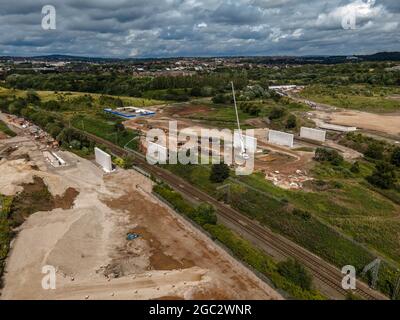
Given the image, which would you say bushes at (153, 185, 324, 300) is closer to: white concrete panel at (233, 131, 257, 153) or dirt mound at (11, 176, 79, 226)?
dirt mound at (11, 176, 79, 226)

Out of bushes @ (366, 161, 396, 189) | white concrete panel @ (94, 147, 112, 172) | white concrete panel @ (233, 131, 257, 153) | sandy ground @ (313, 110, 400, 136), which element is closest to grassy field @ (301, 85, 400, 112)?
sandy ground @ (313, 110, 400, 136)

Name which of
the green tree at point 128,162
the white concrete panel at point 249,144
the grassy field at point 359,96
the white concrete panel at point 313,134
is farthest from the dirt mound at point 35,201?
the grassy field at point 359,96

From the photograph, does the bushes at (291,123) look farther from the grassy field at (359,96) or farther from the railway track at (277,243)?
the grassy field at (359,96)

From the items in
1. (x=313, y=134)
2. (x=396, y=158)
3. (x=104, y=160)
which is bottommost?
(x=104, y=160)

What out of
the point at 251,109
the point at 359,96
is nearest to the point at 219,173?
the point at 251,109

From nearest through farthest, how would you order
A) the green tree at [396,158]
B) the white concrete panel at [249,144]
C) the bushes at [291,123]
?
the green tree at [396,158]
the white concrete panel at [249,144]
the bushes at [291,123]

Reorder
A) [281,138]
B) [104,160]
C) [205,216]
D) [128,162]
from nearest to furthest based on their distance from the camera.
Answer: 1. [205,216]
2. [104,160]
3. [128,162]
4. [281,138]

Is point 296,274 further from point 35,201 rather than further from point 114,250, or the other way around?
point 35,201
